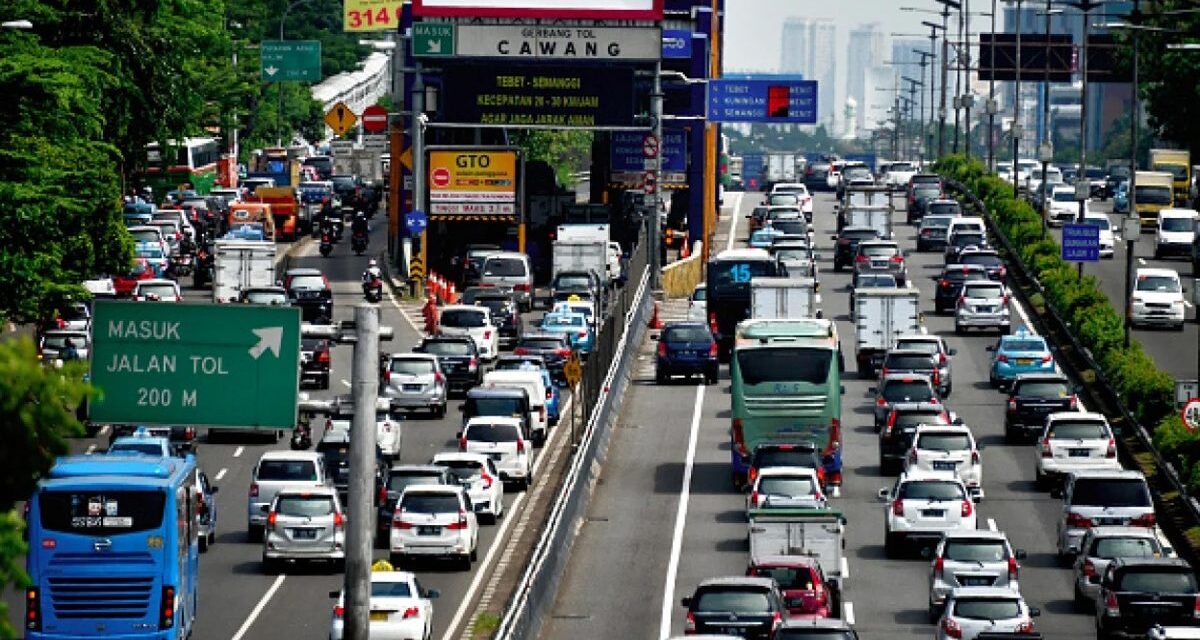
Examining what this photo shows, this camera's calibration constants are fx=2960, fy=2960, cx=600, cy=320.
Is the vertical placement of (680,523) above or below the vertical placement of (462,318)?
below

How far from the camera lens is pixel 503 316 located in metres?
79.0

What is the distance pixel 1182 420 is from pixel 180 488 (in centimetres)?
2473

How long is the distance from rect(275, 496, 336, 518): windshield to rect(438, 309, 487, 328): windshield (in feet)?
86.4

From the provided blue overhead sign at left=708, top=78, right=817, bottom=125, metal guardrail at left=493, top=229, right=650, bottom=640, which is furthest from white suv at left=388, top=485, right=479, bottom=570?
blue overhead sign at left=708, top=78, right=817, bottom=125

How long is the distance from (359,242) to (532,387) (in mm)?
46046

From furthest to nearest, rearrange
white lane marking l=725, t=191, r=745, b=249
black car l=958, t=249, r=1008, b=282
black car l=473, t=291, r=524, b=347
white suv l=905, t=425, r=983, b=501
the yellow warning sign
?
the yellow warning sign, white lane marking l=725, t=191, r=745, b=249, black car l=958, t=249, r=1008, b=282, black car l=473, t=291, r=524, b=347, white suv l=905, t=425, r=983, b=501

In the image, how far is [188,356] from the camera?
3331 centimetres

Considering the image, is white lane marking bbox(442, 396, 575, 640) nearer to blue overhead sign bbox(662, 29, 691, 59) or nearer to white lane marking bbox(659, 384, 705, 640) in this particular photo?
white lane marking bbox(659, 384, 705, 640)

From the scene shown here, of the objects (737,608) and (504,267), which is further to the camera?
(504,267)

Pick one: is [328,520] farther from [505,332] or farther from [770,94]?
[770,94]

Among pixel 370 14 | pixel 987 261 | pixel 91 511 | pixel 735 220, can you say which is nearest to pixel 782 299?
pixel 987 261

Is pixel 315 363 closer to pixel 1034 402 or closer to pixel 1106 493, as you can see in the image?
pixel 1034 402

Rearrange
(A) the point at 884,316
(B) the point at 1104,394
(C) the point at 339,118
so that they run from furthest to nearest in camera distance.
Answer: (C) the point at 339,118
(A) the point at 884,316
(B) the point at 1104,394

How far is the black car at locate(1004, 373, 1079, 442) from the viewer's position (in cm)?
6272
